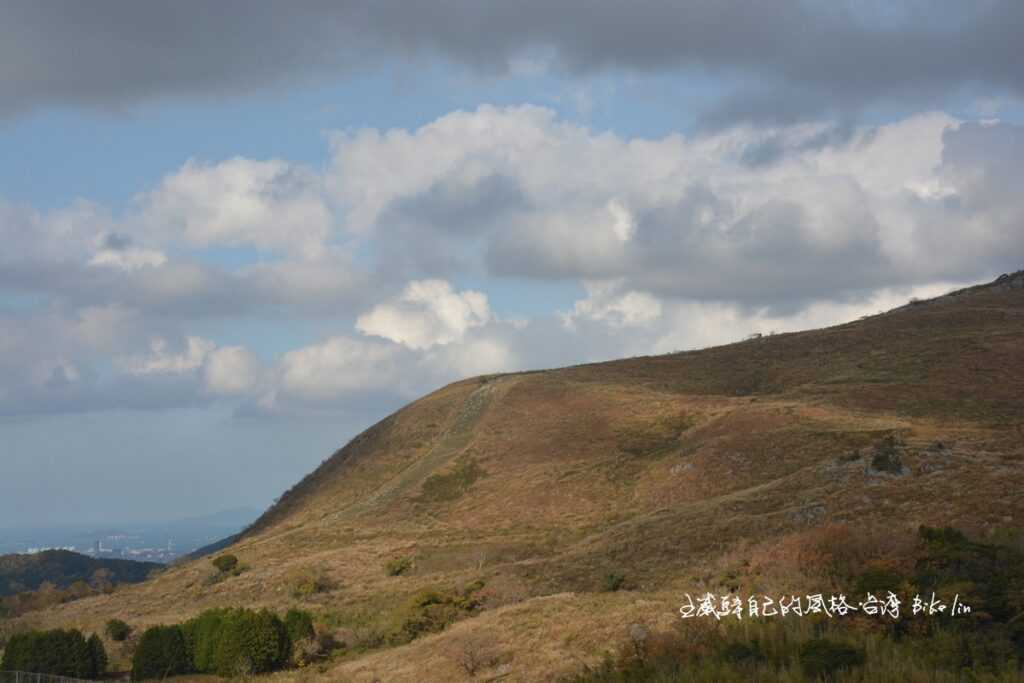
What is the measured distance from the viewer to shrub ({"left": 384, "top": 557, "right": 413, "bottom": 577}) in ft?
161

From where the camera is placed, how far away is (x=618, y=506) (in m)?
55.0

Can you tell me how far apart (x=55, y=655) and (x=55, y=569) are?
103580 millimetres

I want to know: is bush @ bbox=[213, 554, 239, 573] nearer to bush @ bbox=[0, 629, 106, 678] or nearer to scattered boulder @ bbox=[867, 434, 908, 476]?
bush @ bbox=[0, 629, 106, 678]

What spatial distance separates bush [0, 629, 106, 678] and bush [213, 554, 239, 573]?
25.8 m

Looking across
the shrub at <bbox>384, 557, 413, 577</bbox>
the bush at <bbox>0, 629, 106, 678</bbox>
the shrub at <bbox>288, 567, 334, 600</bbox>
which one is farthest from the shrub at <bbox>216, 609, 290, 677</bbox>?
the shrub at <bbox>384, 557, 413, 577</bbox>

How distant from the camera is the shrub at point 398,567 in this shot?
48972 millimetres

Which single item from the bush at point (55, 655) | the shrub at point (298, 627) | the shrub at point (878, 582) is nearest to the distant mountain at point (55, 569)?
the bush at point (55, 655)

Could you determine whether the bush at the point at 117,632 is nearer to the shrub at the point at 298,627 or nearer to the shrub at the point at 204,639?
the shrub at the point at 204,639

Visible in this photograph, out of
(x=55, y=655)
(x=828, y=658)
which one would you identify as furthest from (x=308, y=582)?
(x=828, y=658)

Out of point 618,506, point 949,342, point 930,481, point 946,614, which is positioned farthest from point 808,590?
point 949,342

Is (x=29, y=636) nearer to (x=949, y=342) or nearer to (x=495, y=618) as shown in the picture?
(x=495, y=618)

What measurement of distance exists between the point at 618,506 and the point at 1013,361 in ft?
123

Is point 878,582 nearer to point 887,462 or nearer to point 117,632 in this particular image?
point 887,462

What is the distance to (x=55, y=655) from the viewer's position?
30.8m
